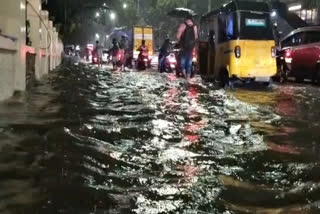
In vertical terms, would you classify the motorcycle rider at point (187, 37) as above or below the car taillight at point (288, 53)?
above

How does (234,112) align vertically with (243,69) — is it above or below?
below

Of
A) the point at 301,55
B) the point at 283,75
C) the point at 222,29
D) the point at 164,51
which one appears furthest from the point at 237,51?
the point at 164,51

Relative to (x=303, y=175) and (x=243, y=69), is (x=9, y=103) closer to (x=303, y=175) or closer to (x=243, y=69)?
(x=303, y=175)

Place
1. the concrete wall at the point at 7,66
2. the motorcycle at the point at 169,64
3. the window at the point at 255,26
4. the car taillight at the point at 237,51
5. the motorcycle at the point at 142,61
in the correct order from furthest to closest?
the motorcycle at the point at 142,61 → the motorcycle at the point at 169,64 → the window at the point at 255,26 → the car taillight at the point at 237,51 → the concrete wall at the point at 7,66

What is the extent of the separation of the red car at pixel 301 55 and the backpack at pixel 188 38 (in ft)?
11.4

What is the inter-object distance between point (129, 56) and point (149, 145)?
2556 cm

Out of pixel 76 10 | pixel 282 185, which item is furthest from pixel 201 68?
pixel 76 10

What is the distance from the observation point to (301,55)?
→ 52.5ft

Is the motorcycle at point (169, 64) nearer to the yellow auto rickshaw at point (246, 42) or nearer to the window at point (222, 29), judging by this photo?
the window at point (222, 29)

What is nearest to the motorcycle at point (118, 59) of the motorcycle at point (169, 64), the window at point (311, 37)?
the motorcycle at point (169, 64)

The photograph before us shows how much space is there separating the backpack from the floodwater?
7.16 metres

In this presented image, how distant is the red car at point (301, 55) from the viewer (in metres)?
15.4

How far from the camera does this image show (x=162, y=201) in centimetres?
355

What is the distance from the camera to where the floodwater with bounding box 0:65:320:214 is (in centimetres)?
352
